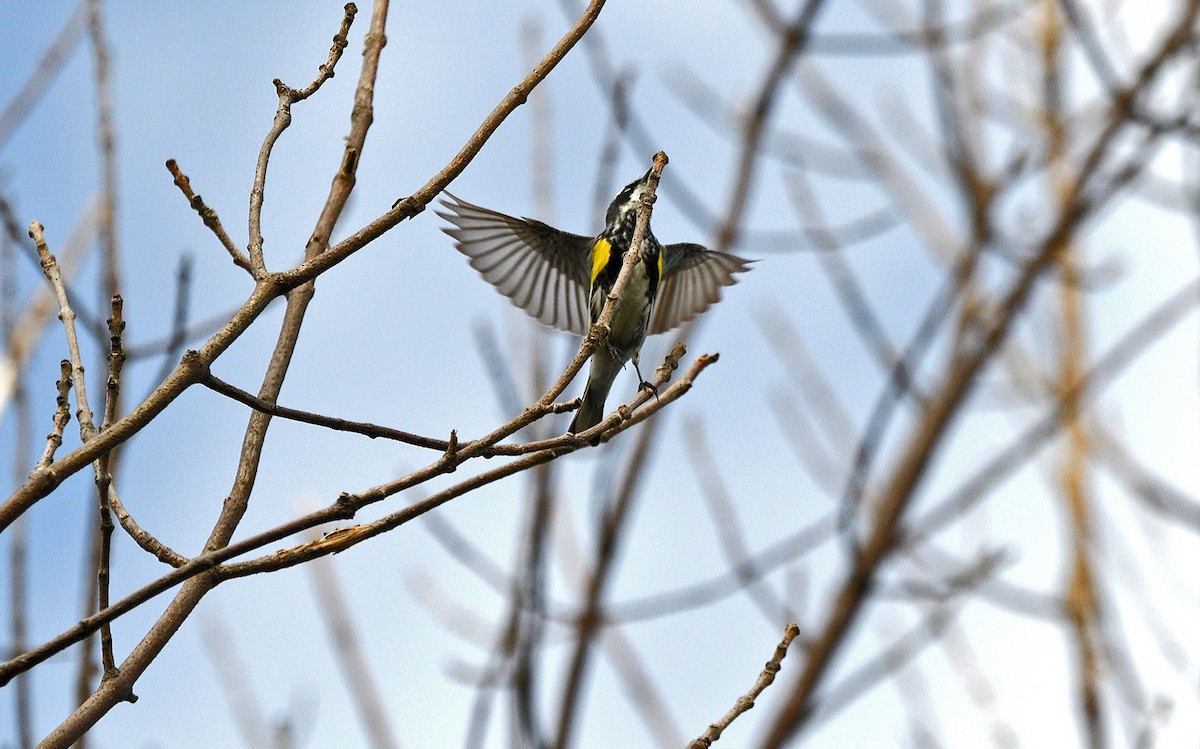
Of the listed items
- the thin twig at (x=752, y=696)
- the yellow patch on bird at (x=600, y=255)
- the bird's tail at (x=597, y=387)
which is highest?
the yellow patch on bird at (x=600, y=255)

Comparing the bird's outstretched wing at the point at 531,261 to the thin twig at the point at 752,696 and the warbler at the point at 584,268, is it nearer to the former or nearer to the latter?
the warbler at the point at 584,268

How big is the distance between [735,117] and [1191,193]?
192 cm

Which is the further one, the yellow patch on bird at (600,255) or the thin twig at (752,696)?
the yellow patch on bird at (600,255)

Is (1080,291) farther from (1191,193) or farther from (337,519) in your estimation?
(337,519)

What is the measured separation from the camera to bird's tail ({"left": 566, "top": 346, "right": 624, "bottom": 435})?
467cm

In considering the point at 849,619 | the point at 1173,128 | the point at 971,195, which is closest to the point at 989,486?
the point at 849,619

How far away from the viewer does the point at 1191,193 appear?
4785 millimetres

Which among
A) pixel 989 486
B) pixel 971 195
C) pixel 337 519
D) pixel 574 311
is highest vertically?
pixel 574 311

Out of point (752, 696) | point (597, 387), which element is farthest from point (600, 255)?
point (752, 696)

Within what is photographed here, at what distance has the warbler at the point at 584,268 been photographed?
4.79m

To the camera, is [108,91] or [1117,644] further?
[1117,644]

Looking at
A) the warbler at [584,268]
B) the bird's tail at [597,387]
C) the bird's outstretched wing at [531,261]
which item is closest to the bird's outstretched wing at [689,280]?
the warbler at [584,268]

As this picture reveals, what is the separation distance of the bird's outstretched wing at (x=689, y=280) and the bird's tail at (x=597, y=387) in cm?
70

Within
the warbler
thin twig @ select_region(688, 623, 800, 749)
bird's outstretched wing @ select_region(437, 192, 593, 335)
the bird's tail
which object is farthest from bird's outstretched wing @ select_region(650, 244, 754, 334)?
thin twig @ select_region(688, 623, 800, 749)
